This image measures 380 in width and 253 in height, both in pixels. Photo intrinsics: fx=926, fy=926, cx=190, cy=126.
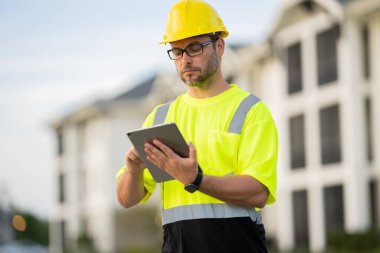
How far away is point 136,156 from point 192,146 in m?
0.40

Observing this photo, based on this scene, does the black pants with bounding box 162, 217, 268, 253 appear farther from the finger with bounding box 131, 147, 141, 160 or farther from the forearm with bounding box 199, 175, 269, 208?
the finger with bounding box 131, 147, 141, 160

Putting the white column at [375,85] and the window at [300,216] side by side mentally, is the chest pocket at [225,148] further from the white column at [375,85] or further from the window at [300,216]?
the window at [300,216]

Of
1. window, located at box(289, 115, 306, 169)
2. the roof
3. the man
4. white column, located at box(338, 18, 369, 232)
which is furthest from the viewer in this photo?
the roof

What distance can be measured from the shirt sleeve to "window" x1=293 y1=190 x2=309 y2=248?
3656 cm

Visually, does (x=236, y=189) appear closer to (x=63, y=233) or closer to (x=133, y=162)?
(x=133, y=162)

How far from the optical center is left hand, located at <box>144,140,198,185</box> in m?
3.97

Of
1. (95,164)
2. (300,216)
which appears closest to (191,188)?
(300,216)

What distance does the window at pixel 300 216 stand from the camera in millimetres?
40500

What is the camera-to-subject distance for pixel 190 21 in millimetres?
4289

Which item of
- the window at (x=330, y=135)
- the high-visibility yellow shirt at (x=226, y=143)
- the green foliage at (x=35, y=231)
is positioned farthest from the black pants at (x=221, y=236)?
the green foliage at (x=35, y=231)

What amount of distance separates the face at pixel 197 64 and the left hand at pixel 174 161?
0.43 metres

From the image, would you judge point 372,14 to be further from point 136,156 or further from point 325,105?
point 136,156

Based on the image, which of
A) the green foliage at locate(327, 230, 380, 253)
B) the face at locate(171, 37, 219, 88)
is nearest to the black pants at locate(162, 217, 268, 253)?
the face at locate(171, 37, 219, 88)

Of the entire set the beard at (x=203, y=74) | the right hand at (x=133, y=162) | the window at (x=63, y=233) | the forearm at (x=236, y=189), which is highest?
the beard at (x=203, y=74)
